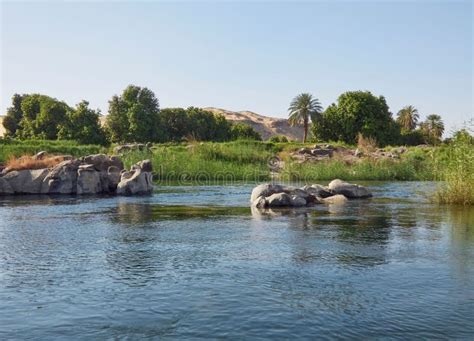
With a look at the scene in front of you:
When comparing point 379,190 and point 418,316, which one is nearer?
point 418,316

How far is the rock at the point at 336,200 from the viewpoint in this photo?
2539cm

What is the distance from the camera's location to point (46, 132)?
80375mm

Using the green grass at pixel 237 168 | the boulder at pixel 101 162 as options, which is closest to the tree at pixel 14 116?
the green grass at pixel 237 168

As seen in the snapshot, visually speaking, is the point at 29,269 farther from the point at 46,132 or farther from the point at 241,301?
the point at 46,132

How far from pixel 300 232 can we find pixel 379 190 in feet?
58.6

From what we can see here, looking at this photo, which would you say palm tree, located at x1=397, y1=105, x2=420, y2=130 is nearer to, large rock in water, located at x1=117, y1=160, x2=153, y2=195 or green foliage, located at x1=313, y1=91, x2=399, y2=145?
green foliage, located at x1=313, y1=91, x2=399, y2=145

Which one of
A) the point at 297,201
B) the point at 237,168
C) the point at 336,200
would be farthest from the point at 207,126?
the point at 297,201

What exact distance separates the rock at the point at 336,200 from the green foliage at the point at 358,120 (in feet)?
189

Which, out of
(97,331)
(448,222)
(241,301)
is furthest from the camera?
(448,222)

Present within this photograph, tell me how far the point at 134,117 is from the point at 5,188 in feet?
174

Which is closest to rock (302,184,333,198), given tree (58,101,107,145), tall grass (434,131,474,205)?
tall grass (434,131,474,205)

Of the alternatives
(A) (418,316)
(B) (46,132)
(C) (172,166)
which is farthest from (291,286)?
(B) (46,132)

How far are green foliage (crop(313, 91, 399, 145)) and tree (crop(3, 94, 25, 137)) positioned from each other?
53.6 metres

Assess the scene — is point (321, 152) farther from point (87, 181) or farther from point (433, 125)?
point (433, 125)
